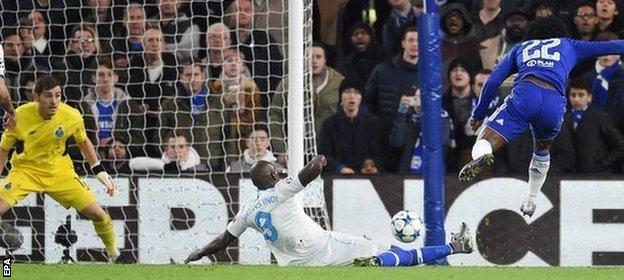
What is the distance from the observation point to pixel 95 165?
52.9 feet

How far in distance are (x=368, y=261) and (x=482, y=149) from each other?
155cm

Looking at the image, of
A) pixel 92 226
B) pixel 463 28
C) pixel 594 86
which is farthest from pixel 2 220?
pixel 594 86

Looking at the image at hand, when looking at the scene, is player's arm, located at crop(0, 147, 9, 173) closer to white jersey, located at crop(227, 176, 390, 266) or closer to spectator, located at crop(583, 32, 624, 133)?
white jersey, located at crop(227, 176, 390, 266)

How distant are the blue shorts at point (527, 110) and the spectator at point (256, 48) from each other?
422 cm

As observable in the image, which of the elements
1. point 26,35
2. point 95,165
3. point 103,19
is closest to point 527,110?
point 95,165

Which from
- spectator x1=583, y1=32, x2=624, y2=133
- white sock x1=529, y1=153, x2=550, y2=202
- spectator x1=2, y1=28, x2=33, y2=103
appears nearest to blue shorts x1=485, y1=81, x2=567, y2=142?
white sock x1=529, y1=153, x2=550, y2=202

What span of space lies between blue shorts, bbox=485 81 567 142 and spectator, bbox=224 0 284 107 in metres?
4.22

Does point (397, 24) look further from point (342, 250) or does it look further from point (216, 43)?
point (342, 250)

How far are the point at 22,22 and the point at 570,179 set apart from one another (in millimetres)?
6021

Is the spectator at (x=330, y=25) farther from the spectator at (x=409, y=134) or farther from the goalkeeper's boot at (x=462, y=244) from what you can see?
the goalkeeper's boot at (x=462, y=244)

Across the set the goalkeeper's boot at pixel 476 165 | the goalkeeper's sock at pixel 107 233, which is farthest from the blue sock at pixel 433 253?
the goalkeeper's sock at pixel 107 233

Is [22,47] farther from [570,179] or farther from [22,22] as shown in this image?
[570,179]

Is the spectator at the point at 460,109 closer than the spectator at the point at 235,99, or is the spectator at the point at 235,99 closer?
the spectator at the point at 460,109

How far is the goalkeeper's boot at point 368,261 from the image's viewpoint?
45.7 ft
